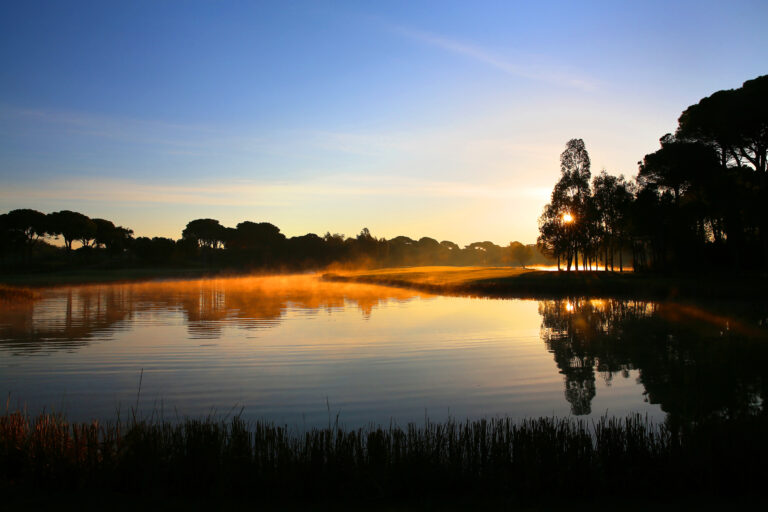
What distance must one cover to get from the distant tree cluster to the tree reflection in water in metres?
18.0

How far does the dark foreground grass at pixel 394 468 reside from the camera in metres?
6.27

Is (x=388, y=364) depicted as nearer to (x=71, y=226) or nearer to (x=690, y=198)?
(x=690, y=198)

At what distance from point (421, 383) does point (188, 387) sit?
19.6 ft

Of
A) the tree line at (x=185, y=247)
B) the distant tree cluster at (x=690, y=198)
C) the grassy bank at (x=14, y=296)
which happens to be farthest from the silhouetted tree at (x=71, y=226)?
the distant tree cluster at (x=690, y=198)

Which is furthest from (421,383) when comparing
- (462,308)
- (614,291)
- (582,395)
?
(614,291)

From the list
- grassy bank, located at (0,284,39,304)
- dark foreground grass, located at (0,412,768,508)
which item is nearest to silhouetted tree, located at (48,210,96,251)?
grassy bank, located at (0,284,39,304)

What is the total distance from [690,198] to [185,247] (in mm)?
115305

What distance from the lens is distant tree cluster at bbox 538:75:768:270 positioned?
138ft

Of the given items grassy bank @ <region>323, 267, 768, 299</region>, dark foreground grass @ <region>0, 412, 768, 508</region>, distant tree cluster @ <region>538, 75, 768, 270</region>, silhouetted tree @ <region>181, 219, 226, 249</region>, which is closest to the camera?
dark foreground grass @ <region>0, 412, 768, 508</region>

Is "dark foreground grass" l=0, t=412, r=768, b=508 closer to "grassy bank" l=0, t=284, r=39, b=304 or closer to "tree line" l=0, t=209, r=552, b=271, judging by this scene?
"grassy bank" l=0, t=284, r=39, b=304

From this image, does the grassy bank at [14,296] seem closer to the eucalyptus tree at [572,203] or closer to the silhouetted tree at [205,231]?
the eucalyptus tree at [572,203]

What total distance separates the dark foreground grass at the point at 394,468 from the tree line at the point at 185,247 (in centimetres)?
10146

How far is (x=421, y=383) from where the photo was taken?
13.4 metres

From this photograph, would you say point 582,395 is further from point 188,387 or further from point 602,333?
point 602,333
